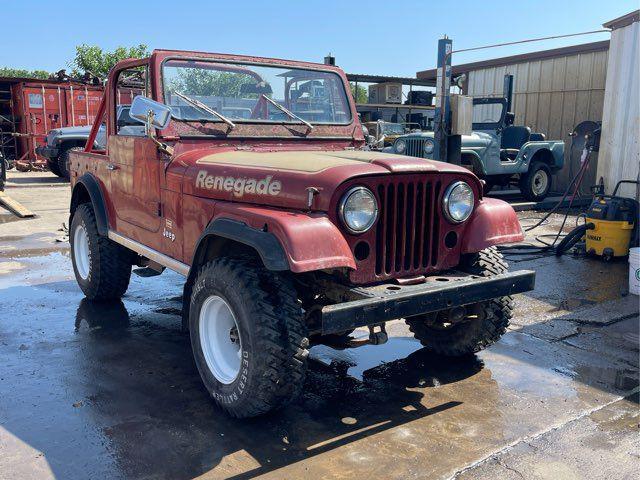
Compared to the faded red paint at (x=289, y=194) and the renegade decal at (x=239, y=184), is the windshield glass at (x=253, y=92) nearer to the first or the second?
the faded red paint at (x=289, y=194)

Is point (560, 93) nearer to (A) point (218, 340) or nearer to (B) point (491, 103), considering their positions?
(B) point (491, 103)

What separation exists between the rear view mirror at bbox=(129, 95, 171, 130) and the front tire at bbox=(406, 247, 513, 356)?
2028 mm

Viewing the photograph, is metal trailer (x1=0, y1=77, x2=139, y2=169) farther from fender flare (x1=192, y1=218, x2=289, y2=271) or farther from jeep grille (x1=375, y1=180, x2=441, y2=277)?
jeep grille (x1=375, y1=180, x2=441, y2=277)

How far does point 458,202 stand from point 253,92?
192 centimetres

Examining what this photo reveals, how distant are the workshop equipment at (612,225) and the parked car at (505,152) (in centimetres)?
427

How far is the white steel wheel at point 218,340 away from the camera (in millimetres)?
3459

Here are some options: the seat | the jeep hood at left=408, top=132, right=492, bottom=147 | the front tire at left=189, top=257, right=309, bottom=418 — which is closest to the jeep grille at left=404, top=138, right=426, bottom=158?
the jeep hood at left=408, top=132, right=492, bottom=147

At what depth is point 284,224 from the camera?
2.93 m

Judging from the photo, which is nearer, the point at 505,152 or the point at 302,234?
the point at 302,234

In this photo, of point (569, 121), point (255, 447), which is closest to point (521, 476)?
point (255, 447)

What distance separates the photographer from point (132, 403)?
3.51m

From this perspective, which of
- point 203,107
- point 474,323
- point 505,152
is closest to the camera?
point 474,323

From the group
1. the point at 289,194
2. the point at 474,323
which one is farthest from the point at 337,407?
the point at 289,194

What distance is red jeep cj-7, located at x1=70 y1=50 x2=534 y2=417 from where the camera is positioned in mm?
3012
